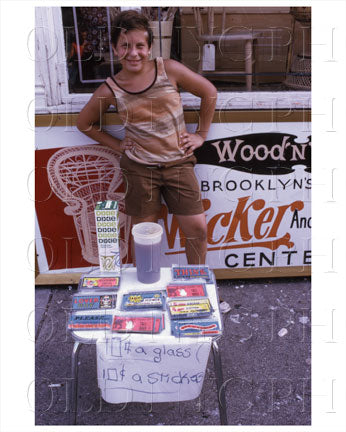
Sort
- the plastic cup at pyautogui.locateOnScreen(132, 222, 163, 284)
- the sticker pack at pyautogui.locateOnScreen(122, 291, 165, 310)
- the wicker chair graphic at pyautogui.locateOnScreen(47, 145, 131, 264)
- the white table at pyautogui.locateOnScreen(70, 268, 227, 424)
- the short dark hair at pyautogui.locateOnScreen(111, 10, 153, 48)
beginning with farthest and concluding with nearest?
the wicker chair graphic at pyautogui.locateOnScreen(47, 145, 131, 264) < the short dark hair at pyautogui.locateOnScreen(111, 10, 153, 48) < the plastic cup at pyautogui.locateOnScreen(132, 222, 163, 284) < the sticker pack at pyautogui.locateOnScreen(122, 291, 165, 310) < the white table at pyautogui.locateOnScreen(70, 268, 227, 424)

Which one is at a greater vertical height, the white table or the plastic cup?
the plastic cup

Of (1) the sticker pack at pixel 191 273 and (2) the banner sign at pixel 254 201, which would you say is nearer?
(1) the sticker pack at pixel 191 273

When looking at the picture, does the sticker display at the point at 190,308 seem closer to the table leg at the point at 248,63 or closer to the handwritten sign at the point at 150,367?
the handwritten sign at the point at 150,367

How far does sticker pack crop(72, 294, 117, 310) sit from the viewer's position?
212 cm

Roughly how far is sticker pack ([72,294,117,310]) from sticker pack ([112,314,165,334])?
0.10 metres

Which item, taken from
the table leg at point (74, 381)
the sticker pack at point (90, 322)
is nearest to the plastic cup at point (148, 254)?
the sticker pack at point (90, 322)

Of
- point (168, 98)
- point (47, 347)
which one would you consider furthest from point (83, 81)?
point (47, 347)

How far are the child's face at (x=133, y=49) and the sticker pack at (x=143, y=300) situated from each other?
1.31 m

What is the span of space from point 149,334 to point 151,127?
4.44ft

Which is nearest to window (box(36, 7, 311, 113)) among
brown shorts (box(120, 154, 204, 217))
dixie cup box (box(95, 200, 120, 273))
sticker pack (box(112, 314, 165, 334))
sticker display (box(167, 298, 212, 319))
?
brown shorts (box(120, 154, 204, 217))

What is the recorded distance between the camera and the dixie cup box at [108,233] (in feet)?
7.39

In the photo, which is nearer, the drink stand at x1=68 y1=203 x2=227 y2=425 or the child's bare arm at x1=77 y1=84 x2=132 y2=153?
the drink stand at x1=68 y1=203 x2=227 y2=425

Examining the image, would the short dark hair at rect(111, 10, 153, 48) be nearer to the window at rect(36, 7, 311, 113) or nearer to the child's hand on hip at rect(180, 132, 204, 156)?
the window at rect(36, 7, 311, 113)

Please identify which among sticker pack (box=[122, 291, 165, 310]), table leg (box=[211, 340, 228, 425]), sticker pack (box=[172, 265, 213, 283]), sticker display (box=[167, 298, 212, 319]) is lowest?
table leg (box=[211, 340, 228, 425])
